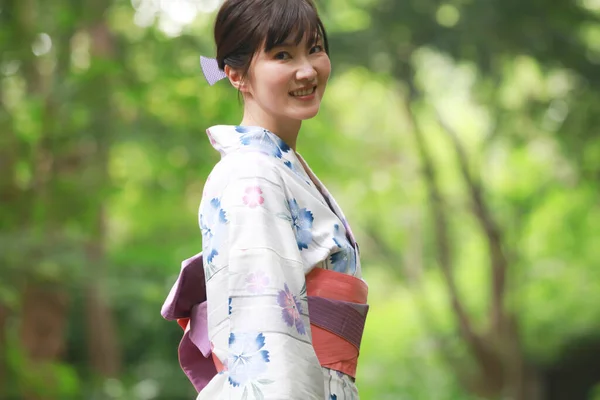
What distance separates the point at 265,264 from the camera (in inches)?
53.6

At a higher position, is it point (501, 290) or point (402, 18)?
point (402, 18)

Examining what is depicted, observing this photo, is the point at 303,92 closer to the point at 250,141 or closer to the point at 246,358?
the point at 250,141

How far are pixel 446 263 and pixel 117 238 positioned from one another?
4.13 m

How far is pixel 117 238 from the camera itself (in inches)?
414

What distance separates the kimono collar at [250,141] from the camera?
1551 millimetres

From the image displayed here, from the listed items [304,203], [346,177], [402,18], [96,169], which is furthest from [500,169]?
[304,203]

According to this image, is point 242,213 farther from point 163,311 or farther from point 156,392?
point 156,392

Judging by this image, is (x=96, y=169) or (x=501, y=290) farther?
(x=501, y=290)

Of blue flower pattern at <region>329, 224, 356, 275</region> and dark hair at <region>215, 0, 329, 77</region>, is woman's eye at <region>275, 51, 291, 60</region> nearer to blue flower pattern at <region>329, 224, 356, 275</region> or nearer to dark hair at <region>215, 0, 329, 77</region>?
dark hair at <region>215, 0, 329, 77</region>

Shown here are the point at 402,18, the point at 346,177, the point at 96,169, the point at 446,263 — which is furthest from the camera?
the point at 446,263

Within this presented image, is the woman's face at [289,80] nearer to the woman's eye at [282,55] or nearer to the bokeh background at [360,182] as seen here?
the woman's eye at [282,55]

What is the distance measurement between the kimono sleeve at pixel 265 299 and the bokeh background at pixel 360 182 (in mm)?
3493

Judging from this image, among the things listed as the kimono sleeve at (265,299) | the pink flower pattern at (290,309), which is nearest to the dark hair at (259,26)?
the kimono sleeve at (265,299)

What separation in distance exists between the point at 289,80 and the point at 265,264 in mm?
381
